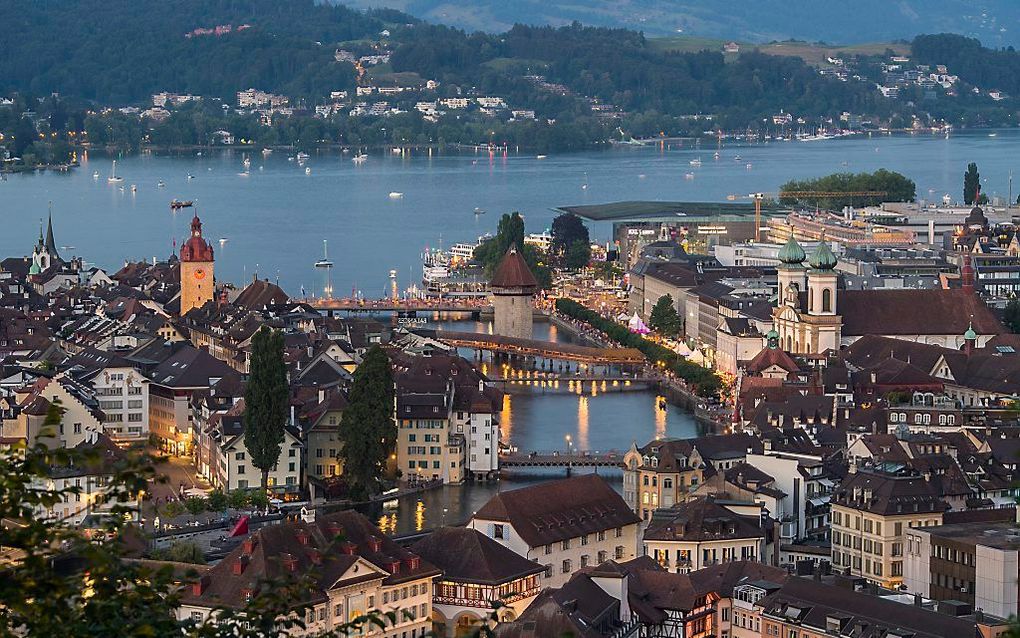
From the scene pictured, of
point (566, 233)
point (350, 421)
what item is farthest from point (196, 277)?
point (566, 233)

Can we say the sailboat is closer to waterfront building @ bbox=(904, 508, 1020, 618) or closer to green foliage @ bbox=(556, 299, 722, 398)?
green foliage @ bbox=(556, 299, 722, 398)

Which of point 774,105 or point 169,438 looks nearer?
point 169,438

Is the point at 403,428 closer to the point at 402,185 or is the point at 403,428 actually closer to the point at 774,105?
the point at 402,185

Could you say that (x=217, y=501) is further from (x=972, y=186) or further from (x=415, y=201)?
(x=415, y=201)

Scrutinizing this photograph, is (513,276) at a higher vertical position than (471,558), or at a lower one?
lower

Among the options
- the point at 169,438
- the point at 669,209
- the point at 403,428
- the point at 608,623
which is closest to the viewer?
the point at 608,623

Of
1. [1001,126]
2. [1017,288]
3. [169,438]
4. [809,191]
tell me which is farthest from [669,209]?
[1001,126]
